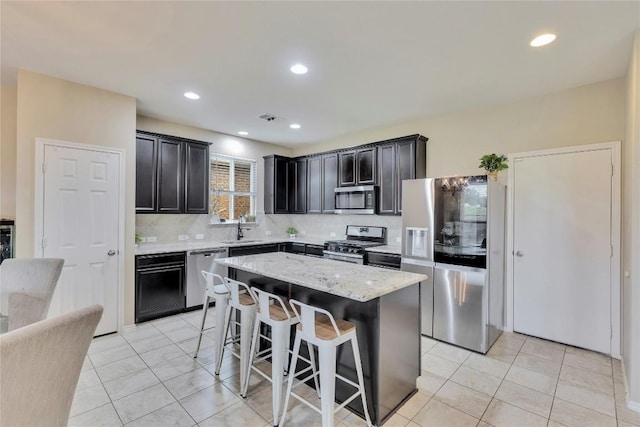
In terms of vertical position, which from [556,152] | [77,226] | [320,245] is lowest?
[320,245]

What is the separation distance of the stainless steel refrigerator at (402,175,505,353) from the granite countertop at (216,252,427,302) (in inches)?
47.2

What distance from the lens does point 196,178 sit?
4621 millimetres

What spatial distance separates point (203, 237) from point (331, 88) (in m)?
3.31

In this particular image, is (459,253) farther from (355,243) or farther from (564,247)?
(355,243)

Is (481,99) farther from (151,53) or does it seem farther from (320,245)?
(151,53)

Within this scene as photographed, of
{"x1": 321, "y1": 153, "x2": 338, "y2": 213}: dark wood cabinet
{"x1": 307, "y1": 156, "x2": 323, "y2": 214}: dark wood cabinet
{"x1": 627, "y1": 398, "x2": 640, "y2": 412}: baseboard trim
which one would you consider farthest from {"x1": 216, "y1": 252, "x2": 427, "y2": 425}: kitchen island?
{"x1": 307, "y1": 156, "x2": 323, "y2": 214}: dark wood cabinet

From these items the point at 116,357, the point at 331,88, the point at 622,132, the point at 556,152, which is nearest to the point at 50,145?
the point at 116,357

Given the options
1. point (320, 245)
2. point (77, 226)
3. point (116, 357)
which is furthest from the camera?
point (320, 245)

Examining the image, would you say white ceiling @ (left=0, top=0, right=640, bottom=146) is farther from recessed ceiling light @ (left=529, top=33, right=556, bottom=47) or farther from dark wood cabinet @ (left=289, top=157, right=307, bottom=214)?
dark wood cabinet @ (left=289, top=157, right=307, bottom=214)

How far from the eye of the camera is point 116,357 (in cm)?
295

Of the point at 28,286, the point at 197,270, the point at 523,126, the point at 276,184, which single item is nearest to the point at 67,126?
the point at 28,286

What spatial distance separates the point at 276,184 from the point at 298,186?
0.44 m

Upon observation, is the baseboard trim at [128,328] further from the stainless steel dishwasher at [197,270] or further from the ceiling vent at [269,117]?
the ceiling vent at [269,117]

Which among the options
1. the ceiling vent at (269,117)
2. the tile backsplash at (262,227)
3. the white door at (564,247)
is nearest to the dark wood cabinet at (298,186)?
the tile backsplash at (262,227)
